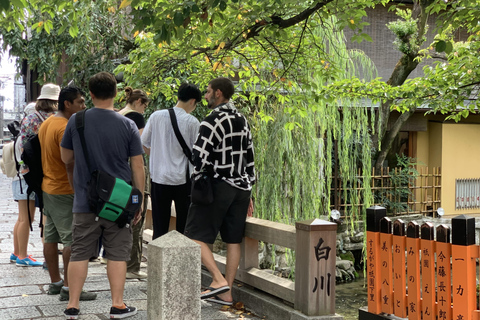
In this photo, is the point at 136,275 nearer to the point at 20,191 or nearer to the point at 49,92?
the point at 20,191

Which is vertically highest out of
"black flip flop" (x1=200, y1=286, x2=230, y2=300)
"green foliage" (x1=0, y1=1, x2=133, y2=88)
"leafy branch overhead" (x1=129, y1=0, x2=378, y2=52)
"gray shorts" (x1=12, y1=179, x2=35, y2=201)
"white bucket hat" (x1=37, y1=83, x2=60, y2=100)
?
"green foliage" (x1=0, y1=1, x2=133, y2=88)

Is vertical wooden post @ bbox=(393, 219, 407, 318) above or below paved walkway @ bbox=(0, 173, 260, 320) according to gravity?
above

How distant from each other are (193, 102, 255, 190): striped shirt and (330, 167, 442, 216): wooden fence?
9607 mm

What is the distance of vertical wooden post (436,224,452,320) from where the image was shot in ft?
16.4

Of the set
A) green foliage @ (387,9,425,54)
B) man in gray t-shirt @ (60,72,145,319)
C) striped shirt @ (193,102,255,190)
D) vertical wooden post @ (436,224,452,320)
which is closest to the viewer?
man in gray t-shirt @ (60,72,145,319)

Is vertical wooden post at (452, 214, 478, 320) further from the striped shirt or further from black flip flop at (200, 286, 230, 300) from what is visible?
black flip flop at (200, 286, 230, 300)

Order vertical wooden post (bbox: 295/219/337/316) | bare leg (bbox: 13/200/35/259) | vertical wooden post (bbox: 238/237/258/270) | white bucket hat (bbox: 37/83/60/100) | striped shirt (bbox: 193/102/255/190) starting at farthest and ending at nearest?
bare leg (bbox: 13/200/35/259), white bucket hat (bbox: 37/83/60/100), vertical wooden post (bbox: 238/237/258/270), striped shirt (bbox: 193/102/255/190), vertical wooden post (bbox: 295/219/337/316)

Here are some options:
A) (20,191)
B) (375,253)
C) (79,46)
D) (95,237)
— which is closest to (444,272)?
(375,253)

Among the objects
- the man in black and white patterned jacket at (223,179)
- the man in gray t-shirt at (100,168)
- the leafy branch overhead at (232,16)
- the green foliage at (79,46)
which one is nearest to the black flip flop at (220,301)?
the man in black and white patterned jacket at (223,179)

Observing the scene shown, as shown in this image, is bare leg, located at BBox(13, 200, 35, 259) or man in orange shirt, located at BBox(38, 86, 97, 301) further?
bare leg, located at BBox(13, 200, 35, 259)

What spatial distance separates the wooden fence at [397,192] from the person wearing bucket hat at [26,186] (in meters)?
9.21

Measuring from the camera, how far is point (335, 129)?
1297cm

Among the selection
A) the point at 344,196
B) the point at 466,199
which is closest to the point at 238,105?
the point at 344,196

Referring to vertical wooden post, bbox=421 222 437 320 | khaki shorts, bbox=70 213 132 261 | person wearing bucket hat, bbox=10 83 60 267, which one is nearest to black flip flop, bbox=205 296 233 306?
khaki shorts, bbox=70 213 132 261
